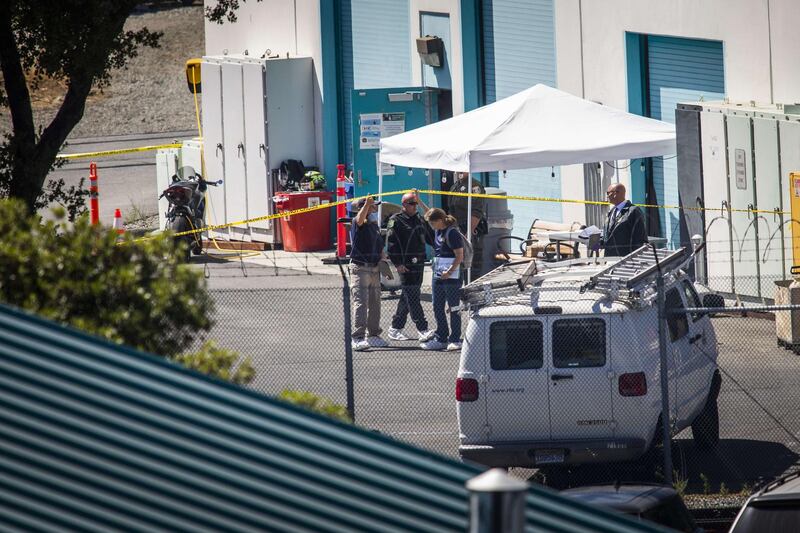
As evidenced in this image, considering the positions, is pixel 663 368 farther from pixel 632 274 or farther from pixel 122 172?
pixel 122 172

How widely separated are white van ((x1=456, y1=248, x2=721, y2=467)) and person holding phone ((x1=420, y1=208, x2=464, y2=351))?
4537 mm

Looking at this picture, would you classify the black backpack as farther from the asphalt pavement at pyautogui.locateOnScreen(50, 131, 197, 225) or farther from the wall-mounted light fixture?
the asphalt pavement at pyautogui.locateOnScreen(50, 131, 197, 225)

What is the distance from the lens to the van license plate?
11.6 m

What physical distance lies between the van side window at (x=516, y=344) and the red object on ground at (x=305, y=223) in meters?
14.6

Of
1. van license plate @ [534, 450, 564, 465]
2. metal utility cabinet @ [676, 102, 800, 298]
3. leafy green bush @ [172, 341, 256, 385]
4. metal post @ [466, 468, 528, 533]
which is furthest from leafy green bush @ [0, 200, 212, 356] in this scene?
metal utility cabinet @ [676, 102, 800, 298]

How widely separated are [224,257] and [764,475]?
15.6 m

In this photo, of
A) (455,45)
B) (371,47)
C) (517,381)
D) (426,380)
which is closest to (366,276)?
(426,380)

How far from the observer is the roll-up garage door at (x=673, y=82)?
20.2 meters

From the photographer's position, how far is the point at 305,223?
26.1 meters

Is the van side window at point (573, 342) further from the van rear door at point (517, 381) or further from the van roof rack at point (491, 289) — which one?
the van roof rack at point (491, 289)

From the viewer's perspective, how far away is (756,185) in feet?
59.6

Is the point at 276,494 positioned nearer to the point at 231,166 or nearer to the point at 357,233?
the point at 357,233

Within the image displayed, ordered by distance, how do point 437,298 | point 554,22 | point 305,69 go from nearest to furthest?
1. point 437,298
2. point 554,22
3. point 305,69

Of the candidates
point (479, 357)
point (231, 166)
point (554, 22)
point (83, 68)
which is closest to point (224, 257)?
point (231, 166)
